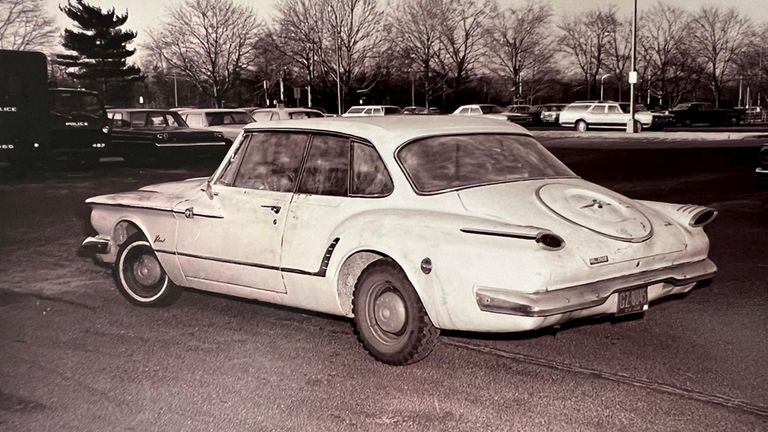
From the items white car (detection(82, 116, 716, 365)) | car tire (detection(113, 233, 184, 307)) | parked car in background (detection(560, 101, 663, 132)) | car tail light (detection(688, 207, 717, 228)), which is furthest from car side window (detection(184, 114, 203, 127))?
parked car in background (detection(560, 101, 663, 132))

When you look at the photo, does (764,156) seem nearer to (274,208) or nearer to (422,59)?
(274,208)

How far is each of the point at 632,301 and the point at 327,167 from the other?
2027 mm

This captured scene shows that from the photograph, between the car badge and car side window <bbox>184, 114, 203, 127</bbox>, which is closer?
the car badge

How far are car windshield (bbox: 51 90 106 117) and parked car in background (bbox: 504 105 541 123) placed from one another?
99.8ft

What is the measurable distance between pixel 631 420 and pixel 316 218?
222 cm

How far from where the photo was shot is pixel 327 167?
5.14m

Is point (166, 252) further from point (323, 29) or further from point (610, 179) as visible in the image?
point (323, 29)

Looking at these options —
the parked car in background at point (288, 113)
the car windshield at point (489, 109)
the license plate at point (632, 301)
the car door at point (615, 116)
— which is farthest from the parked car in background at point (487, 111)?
the license plate at point (632, 301)

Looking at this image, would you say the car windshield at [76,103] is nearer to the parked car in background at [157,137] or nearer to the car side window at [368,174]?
the parked car in background at [157,137]

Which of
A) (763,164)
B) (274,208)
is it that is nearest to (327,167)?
(274,208)

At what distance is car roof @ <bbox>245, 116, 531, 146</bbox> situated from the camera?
4992 mm

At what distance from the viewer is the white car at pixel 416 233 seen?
4203 mm

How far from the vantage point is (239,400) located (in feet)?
13.4

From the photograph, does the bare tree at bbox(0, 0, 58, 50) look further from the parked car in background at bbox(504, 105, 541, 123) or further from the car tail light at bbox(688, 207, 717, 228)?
the car tail light at bbox(688, 207, 717, 228)
